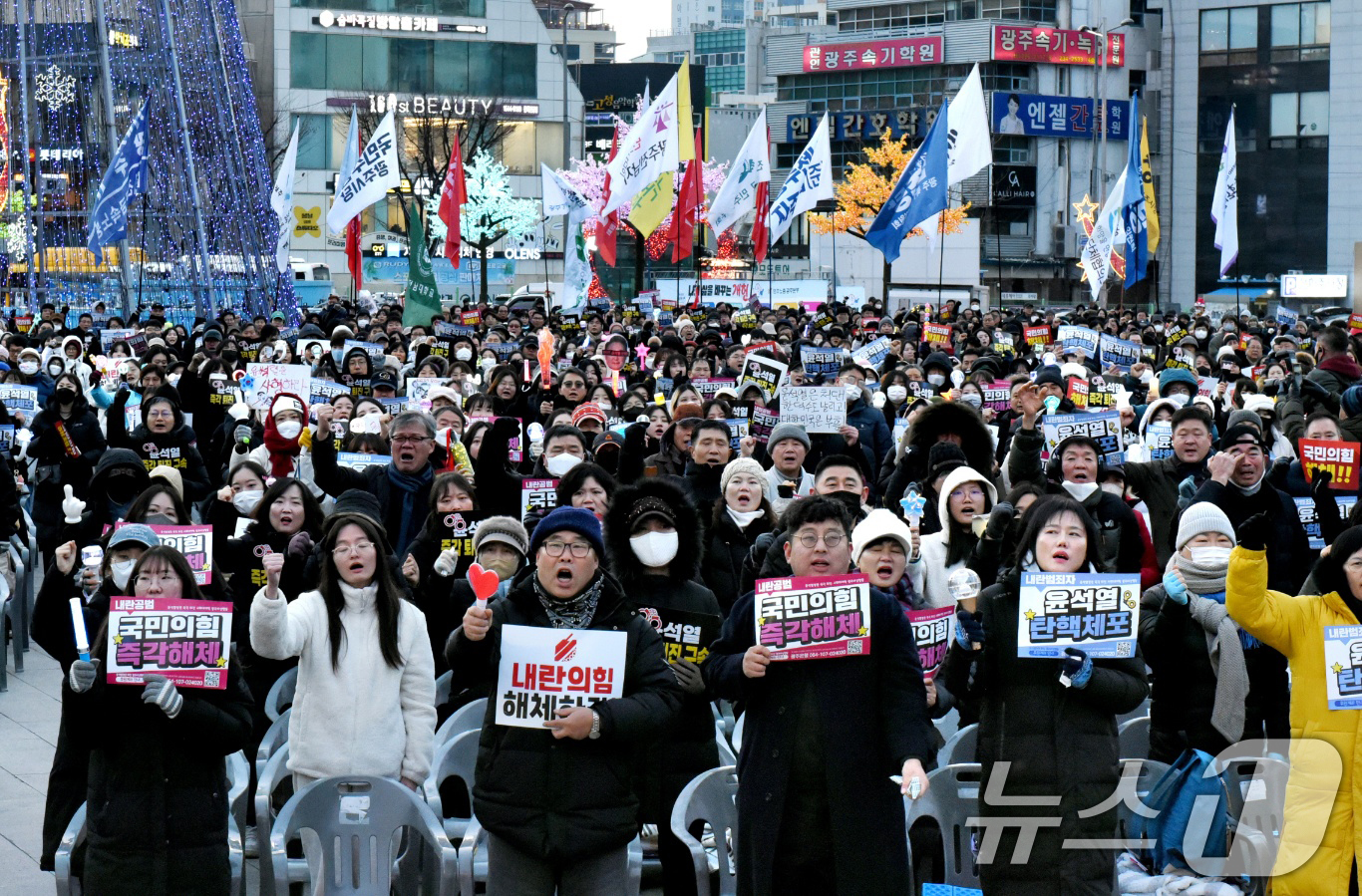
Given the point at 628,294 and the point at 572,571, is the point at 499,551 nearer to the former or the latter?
the point at 572,571

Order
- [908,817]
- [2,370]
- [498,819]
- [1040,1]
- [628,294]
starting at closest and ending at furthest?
[498,819] < [908,817] < [2,370] < [628,294] < [1040,1]

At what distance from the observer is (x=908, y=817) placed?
6641 mm

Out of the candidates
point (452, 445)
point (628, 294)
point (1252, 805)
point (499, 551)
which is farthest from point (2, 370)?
point (628, 294)

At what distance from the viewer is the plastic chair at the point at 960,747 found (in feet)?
22.9

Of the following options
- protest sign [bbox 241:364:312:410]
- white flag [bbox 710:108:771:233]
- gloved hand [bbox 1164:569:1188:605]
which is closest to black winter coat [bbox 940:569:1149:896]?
gloved hand [bbox 1164:569:1188:605]

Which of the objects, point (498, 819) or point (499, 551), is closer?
point (498, 819)

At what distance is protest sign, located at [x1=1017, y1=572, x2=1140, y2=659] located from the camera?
19.4 ft

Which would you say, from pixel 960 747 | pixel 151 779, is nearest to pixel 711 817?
pixel 960 747

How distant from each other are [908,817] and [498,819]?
1.71m

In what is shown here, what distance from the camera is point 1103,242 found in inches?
1212

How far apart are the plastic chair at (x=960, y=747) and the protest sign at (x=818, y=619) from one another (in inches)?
60.0

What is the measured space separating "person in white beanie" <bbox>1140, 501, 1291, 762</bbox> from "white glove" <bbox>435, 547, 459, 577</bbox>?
3009 millimetres

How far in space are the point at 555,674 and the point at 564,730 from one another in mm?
209

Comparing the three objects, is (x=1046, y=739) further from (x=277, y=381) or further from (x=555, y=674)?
(x=277, y=381)
